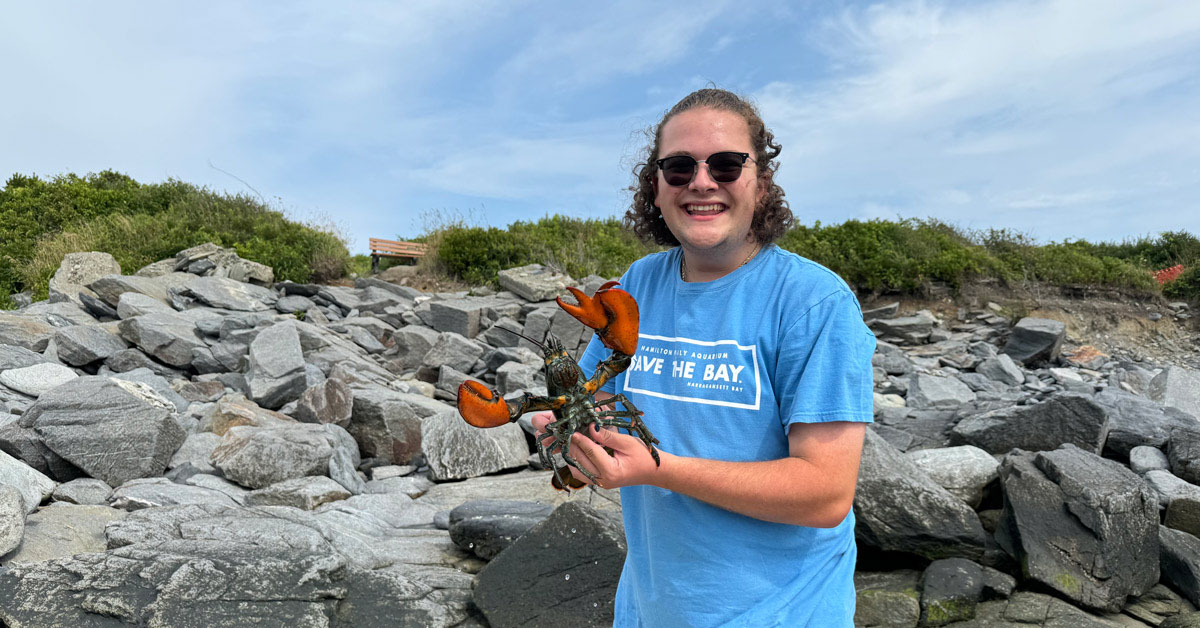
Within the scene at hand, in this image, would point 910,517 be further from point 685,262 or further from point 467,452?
point 467,452

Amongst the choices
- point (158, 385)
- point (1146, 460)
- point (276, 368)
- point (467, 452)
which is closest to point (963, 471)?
point (1146, 460)

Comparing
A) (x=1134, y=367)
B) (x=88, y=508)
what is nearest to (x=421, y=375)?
(x=88, y=508)

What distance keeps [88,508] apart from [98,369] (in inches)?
233

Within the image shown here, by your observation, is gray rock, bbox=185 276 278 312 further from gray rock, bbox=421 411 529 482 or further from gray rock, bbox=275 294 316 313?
gray rock, bbox=421 411 529 482

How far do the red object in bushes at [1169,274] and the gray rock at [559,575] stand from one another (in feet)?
75.6

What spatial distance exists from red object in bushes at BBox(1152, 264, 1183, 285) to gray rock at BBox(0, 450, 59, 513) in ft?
82.8

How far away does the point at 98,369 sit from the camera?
9.71 meters

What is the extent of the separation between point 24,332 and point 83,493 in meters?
6.61

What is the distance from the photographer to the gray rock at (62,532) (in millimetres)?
4008

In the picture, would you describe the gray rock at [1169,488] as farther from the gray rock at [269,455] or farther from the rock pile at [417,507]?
the gray rock at [269,455]

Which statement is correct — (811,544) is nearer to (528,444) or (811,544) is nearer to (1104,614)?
(1104,614)

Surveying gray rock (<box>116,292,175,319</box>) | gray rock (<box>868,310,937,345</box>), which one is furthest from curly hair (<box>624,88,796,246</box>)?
gray rock (<box>868,310,937,345</box>)

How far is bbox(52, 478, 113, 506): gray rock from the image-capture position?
5133mm

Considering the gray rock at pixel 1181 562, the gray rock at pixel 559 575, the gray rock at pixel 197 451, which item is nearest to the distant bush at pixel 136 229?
the gray rock at pixel 197 451
